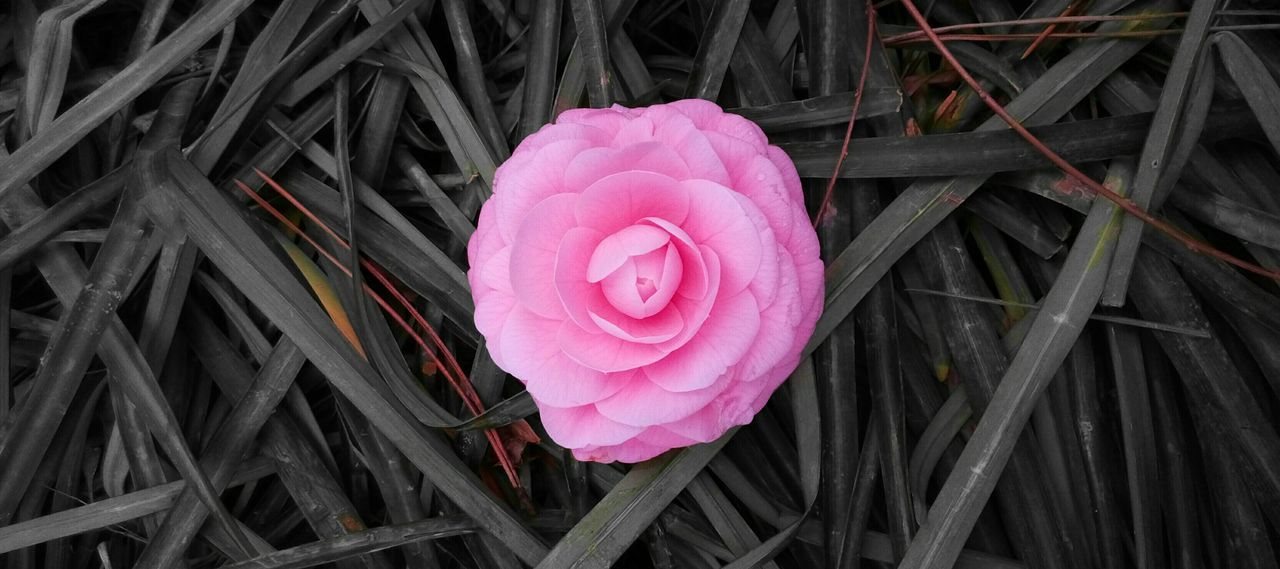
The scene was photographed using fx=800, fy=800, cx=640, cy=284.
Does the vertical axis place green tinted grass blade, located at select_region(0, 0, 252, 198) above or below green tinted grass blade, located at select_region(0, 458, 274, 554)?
above

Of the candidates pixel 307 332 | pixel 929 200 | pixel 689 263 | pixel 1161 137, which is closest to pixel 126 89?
pixel 307 332

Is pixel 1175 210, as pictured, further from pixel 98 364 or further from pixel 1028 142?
pixel 98 364

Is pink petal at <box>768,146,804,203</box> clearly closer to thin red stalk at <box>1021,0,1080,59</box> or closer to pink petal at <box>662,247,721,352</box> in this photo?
pink petal at <box>662,247,721,352</box>

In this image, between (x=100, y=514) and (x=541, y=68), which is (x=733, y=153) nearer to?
(x=541, y=68)

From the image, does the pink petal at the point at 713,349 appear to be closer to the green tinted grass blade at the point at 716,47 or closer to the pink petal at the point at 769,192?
the pink petal at the point at 769,192

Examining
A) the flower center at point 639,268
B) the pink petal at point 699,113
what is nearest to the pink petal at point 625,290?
the flower center at point 639,268

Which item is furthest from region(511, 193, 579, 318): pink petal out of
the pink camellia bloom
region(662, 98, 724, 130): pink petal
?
region(662, 98, 724, 130): pink petal

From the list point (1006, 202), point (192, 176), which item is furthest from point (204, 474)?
point (1006, 202)
